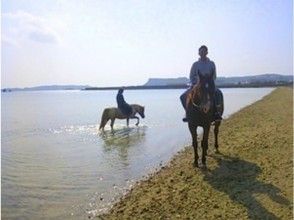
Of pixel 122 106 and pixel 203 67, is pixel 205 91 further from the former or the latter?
pixel 122 106

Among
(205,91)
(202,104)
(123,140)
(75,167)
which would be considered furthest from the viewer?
(123,140)

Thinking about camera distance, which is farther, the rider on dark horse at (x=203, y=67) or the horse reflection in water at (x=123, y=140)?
the horse reflection in water at (x=123, y=140)

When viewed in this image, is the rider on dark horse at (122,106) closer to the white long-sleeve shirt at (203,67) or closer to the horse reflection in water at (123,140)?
the horse reflection in water at (123,140)

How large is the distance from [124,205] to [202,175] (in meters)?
2.49

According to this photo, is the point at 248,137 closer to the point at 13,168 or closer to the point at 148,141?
the point at 148,141

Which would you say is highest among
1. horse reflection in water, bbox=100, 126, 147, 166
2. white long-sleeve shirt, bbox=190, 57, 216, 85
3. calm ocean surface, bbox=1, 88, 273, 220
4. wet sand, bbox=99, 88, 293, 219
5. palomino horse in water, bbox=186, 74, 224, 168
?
white long-sleeve shirt, bbox=190, 57, 216, 85

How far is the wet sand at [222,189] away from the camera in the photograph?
8.20m

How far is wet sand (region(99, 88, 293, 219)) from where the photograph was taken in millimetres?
8203

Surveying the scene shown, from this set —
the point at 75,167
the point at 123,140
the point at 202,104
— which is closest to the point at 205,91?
the point at 202,104

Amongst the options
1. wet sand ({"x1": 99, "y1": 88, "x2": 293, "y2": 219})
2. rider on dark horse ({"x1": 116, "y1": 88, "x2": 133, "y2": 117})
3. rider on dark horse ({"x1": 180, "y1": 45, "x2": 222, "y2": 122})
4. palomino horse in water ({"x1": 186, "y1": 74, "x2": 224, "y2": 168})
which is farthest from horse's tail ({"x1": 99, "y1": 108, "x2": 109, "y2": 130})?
rider on dark horse ({"x1": 180, "y1": 45, "x2": 222, "y2": 122})

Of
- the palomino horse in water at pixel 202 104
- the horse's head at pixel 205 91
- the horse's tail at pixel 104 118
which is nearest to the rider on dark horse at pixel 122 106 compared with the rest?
the horse's tail at pixel 104 118

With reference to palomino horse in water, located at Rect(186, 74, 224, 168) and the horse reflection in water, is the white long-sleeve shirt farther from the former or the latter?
the horse reflection in water

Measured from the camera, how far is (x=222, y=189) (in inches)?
378

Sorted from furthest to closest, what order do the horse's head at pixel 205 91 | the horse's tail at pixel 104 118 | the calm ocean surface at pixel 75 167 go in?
the horse's tail at pixel 104 118 → the horse's head at pixel 205 91 → the calm ocean surface at pixel 75 167
